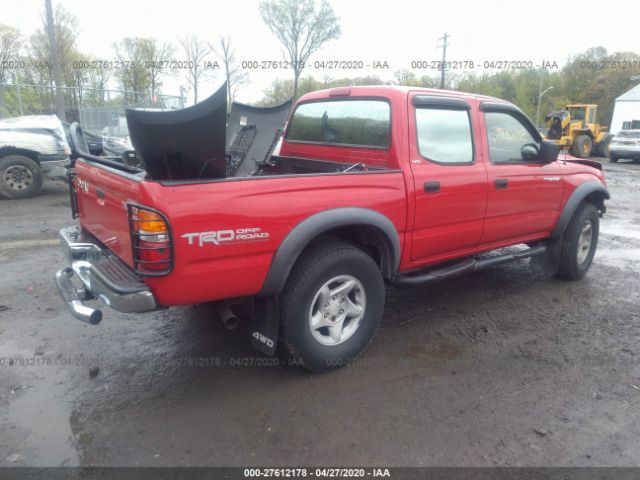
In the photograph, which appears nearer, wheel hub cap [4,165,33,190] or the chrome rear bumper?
the chrome rear bumper

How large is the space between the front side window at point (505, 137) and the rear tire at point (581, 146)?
68.3 feet

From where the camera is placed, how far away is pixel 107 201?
300 cm

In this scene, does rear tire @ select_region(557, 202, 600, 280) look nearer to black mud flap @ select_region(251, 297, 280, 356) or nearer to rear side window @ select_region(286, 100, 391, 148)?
rear side window @ select_region(286, 100, 391, 148)

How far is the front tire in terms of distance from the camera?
3023mm

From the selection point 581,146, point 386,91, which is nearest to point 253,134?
point 386,91

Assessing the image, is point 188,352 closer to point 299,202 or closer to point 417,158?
point 299,202

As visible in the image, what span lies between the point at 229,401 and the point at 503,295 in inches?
121

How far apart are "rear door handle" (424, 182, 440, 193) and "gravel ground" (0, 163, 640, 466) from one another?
1197 millimetres

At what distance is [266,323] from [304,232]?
65 centimetres

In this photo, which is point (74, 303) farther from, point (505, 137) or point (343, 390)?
point (505, 137)

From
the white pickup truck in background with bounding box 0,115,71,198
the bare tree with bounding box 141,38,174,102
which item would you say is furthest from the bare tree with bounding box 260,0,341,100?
the white pickup truck in background with bounding box 0,115,71,198

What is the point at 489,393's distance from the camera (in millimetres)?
3117

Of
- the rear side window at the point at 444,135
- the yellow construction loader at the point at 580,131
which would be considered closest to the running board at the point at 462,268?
the rear side window at the point at 444,135

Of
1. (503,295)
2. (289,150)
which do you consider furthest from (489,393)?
(289,150)
